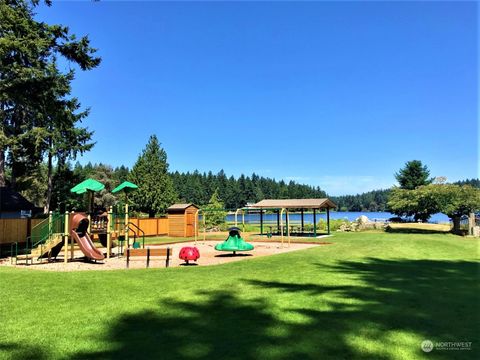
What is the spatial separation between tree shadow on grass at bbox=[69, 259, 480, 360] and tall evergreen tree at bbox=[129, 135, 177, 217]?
4691 centimetres

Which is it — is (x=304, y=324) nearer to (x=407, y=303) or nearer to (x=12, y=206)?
(x=407, y=303)

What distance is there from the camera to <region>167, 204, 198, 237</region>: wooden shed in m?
31.1

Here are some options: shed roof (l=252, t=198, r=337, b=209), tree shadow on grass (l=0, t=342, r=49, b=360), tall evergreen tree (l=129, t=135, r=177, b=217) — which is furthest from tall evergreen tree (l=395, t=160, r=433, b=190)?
tree shadow on grass (l=0, t=342, r=49, b=360)

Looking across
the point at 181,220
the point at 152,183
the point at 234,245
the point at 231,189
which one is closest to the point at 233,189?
the point at 231,189

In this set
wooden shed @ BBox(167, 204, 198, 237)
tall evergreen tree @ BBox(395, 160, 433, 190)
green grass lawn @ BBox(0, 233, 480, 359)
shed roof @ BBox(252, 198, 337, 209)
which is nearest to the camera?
green grass lawn @ BBox(0, 233, 480, 359)

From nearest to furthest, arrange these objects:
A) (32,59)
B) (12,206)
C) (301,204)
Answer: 1. (32,59)
2. (12,206)
3. (301,204)

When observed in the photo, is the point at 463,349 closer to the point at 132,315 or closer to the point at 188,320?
the point at 188,320

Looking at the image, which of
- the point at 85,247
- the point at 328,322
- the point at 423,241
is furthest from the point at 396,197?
the point at 328,322

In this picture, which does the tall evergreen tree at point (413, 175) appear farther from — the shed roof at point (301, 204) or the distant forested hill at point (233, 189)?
the distant forested hill at point (233, 189)

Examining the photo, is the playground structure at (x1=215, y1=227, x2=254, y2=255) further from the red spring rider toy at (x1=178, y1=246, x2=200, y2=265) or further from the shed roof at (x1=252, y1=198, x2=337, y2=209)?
the shed roof at (x1=252, y1=198, x2=337, y2=209)

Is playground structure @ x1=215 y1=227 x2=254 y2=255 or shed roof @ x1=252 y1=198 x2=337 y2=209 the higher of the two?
shed roof @ x1=252 y1=198 x2=337 y2=209

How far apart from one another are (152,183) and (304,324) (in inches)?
2000

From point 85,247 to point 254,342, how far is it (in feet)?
39.2

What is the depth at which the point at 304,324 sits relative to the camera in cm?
592
